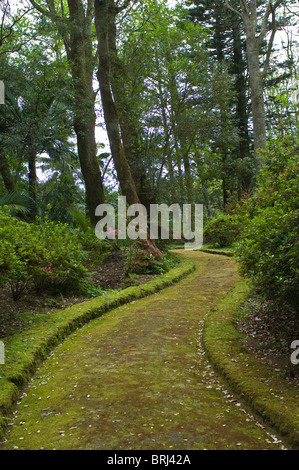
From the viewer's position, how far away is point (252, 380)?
3.46 meters

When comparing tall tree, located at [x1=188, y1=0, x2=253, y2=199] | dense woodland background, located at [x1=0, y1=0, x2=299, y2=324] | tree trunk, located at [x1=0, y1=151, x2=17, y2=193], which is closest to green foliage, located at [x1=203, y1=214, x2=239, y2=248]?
dense woodland background, located at [x1=0, y1=0, x2=299, y2=324]

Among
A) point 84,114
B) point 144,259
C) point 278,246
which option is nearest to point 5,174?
point 84,114

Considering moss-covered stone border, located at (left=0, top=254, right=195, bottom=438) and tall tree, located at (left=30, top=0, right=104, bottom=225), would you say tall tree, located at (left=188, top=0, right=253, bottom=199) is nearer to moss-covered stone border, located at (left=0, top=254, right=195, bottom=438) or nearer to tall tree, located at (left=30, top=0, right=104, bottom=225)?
tall tree, located at (left=30, top=0, right=104, bottom=225)

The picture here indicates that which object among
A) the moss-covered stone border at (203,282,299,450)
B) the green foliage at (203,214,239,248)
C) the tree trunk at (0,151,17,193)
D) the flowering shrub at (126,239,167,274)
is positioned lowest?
the moss-covered stone border at (203,282,299,450)

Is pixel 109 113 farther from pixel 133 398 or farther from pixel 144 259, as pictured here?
pixel 133 398

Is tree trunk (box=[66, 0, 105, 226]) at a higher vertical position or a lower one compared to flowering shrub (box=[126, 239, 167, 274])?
higher

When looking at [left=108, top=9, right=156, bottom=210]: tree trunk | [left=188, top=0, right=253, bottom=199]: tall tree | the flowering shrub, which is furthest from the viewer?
[left=188, top=0, right=253, bottom=199]: tall tree

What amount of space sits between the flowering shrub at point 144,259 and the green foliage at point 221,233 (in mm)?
7047

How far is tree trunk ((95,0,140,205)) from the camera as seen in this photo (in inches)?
432

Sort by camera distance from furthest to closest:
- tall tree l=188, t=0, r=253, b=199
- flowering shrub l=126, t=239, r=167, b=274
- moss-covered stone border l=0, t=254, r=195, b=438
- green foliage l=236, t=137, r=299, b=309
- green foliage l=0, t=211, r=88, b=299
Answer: tall tree l=188, t=0, r=253, b=199 → flowering shrub l=126, t=239, r=167, b=274 → green foliage l=0, t=211, r=88, b=299 → green foliage l=236, t=137, r=299, b=309 → moss-covered stone border l=0, t=254, r=195, b=438

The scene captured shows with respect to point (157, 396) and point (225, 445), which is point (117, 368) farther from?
point (225, 445)

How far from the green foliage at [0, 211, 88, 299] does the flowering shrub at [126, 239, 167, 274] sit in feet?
6.18

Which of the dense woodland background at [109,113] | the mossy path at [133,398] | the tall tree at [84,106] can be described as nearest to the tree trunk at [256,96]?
the dense woodland background at [109,113]

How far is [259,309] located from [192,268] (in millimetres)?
5436
